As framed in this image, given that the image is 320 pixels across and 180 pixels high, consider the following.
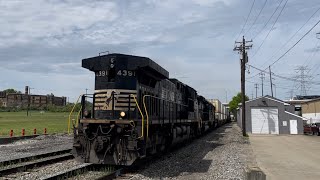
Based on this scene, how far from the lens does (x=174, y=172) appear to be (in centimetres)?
1151

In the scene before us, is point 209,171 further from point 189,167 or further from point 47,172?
point 47,172

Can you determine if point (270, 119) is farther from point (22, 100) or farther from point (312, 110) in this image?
point (22, 100)

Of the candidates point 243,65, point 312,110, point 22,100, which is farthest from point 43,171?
point 22,100

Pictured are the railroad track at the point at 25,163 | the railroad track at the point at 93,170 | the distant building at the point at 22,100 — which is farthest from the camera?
the distant building at the point at 22,100

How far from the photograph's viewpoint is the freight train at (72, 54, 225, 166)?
10.9 m

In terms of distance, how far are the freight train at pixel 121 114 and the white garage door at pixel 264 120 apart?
27.0 metres

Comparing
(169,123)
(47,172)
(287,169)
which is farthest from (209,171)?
(47,172)

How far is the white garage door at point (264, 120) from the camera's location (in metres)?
39.4

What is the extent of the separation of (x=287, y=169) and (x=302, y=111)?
62.7 meters

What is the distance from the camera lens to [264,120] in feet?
130

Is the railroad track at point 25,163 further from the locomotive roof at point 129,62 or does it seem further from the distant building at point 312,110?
the distant building at point 312,110

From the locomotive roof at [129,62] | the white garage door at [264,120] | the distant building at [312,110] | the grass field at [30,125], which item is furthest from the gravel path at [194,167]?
the distant building at [312,110]

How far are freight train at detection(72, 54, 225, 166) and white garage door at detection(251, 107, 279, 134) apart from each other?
2698 centimetres

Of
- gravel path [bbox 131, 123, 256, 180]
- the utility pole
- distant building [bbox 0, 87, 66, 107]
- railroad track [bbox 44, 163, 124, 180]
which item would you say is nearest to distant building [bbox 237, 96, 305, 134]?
the utility pole
